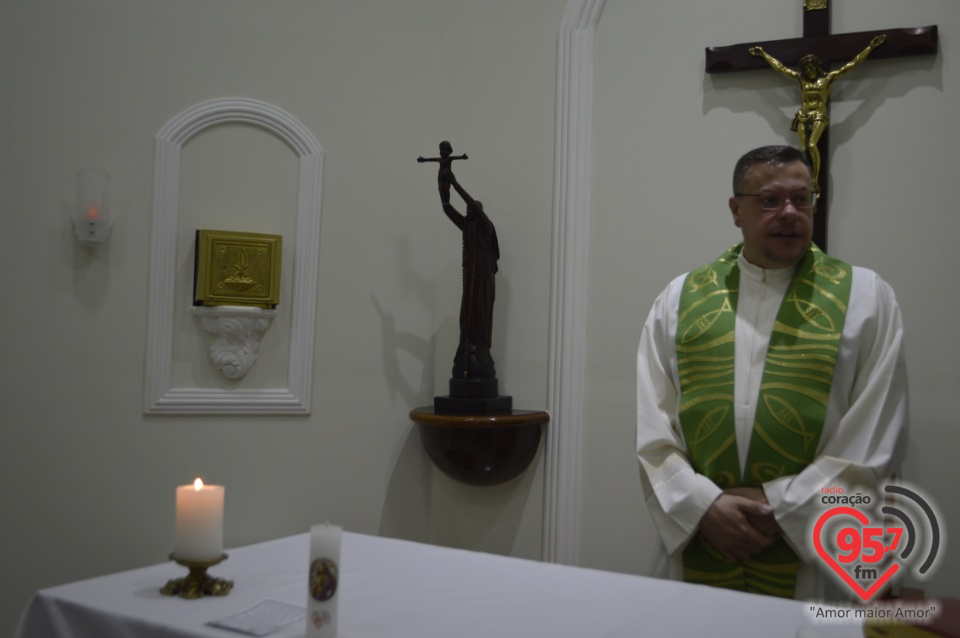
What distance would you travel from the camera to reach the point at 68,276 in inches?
148

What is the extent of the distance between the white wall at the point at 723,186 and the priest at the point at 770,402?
85cm

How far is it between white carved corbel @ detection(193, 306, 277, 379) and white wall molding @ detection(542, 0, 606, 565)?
1.37 meters

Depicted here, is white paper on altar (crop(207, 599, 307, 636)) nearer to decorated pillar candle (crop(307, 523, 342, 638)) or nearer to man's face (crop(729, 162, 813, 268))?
decorated pillar candle (crop(307, 523, 342, 638))

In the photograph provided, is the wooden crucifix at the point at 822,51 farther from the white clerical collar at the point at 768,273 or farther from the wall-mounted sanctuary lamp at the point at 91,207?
the wall-mounted sanctuary lamp at the point at 91,207

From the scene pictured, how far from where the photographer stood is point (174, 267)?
3.95 meters

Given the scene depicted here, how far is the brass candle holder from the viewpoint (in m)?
1.75

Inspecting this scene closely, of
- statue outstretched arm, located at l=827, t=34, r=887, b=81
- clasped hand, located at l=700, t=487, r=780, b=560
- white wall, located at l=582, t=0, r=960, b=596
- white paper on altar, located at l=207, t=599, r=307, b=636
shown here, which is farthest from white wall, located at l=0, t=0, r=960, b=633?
white paper on altar, located at l=207, t=599, r=307, b=636

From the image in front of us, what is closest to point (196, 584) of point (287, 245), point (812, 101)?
point (287, 245)

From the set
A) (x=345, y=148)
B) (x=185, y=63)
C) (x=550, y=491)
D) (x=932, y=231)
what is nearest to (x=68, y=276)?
(x=185, y=63)

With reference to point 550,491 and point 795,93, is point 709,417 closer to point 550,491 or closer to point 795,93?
point 550,491

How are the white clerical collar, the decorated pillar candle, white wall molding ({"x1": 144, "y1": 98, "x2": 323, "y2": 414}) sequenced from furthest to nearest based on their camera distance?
white wall molding ({"x1": 144, "y1": 98, "x2": 323, "y2": 414}) < the white clerical collar < the decorated pillar candle

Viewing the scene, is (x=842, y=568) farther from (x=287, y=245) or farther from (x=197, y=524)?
(x=287, y=245)

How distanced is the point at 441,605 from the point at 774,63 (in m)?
2.94

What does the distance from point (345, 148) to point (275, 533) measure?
1.85 m
